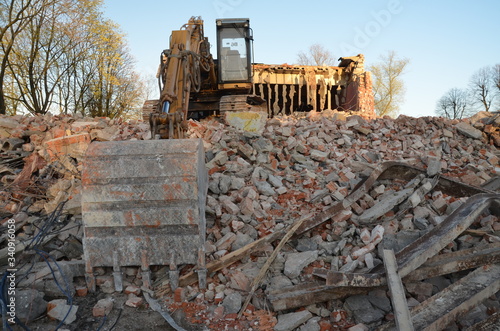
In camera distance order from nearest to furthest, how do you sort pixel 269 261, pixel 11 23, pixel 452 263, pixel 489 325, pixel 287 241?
pixel 489 325, pixel 452 263, pixel 269 261, pixel 287 241, pixel 11 23

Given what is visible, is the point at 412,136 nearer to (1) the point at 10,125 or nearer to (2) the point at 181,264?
(2) the point at 181,264

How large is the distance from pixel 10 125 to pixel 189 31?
174 inches

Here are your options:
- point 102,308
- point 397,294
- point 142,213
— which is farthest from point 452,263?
point 102,308

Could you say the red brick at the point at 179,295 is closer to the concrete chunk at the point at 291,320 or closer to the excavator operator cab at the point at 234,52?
the concrete chunk at the point at 291,320

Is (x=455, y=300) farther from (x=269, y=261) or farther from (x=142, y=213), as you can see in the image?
(x=142, y=213)

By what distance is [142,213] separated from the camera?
3.15 metres

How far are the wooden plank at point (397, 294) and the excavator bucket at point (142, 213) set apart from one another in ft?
5.32

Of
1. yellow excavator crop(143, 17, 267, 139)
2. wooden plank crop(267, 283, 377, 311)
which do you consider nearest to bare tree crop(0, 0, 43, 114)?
Answer: yellow excavator crop(143, 17, 267, 139)

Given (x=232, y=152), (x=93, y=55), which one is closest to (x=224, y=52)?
(x=232, y=152)

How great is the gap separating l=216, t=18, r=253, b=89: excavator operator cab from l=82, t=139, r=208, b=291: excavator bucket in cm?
555

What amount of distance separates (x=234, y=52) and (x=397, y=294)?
22.9 feet

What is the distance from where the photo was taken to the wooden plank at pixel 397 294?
2.50 metres

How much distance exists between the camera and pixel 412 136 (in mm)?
7531

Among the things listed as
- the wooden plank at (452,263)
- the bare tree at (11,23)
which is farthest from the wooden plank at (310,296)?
the bare tree at (11,23)
